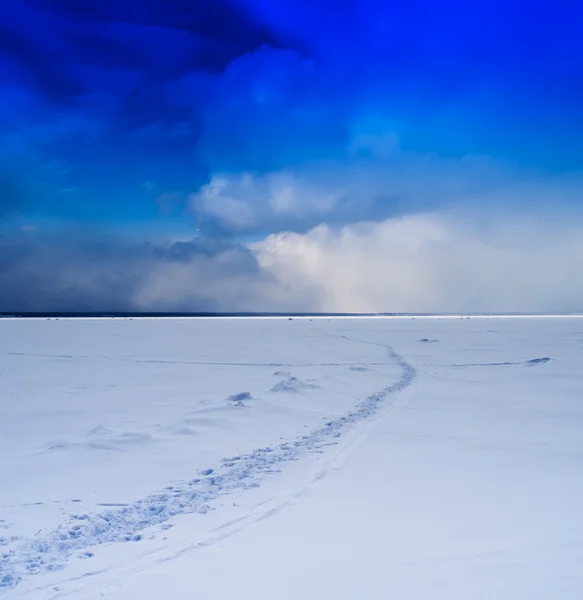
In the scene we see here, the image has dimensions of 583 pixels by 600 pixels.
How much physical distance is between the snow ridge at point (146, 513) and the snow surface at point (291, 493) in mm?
24

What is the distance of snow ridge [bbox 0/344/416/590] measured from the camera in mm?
4324

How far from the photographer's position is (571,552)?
14.4 feet

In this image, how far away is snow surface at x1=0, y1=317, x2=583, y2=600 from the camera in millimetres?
4035

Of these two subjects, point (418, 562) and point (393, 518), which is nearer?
point (418, 562)

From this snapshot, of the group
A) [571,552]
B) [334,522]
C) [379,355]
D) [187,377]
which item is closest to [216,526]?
[334,522]

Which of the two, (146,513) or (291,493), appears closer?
(146,513)

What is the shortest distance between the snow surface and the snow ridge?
2 cm

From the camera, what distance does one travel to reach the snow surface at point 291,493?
13.2 ft

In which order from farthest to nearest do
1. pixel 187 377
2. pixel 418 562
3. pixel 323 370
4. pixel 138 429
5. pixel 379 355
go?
pixel 379 355 → pixel 323 370 → pixel 187 377 → pixel 138 429 → pixel 418 562

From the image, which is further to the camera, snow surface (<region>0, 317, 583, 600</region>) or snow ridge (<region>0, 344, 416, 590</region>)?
snow ridge (<region>0, 344, 416, 590</region>)

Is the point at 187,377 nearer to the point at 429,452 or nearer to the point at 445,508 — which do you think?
the point at 429,452

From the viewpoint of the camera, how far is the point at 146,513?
17.7 ft

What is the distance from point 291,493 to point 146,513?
1.53 meters

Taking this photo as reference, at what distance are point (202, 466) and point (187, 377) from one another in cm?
903
